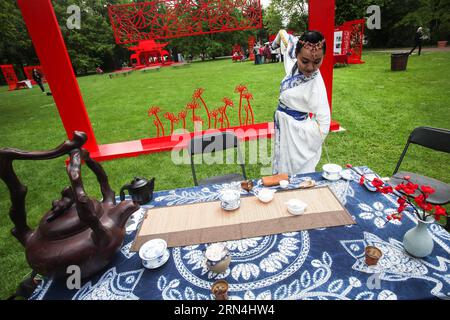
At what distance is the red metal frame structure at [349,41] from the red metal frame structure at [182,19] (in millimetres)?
9496

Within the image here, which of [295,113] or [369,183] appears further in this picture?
[295,113]

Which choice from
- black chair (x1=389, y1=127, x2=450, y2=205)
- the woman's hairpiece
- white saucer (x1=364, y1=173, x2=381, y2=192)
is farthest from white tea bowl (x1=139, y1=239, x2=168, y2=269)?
black chair (x1=389, y1=127, x2=450, y2=205)

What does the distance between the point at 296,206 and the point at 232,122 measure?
5012mm

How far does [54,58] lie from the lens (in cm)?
420

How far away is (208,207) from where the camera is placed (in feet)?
6.18

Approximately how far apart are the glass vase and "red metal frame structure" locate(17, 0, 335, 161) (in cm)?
368

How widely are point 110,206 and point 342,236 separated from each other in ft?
4.75

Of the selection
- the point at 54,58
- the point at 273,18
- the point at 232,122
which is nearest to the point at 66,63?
the point at 54,58

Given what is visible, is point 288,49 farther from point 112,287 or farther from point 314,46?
point 112,287

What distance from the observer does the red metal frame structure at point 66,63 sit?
3.92 m

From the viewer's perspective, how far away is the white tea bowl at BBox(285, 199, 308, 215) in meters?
1.67

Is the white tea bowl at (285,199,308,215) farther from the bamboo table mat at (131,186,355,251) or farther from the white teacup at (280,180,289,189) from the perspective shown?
the white teacup at (280,180,289,189)

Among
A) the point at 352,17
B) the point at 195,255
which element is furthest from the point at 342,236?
the point at 352,17
